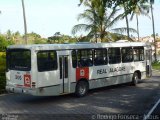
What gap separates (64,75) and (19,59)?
2124mm

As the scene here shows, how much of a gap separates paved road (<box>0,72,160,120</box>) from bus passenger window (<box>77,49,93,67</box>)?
1580 mm

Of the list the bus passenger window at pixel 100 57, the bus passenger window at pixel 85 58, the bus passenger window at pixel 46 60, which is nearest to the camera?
the bus passenger window at pixel 46 60

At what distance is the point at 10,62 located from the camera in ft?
54.4

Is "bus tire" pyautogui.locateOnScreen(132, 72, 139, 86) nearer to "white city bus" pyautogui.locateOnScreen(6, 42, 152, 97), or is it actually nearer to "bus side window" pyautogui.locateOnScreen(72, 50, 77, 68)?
"white city bus" pyautogui.locateOnScreen(6, 42, 152, 97)

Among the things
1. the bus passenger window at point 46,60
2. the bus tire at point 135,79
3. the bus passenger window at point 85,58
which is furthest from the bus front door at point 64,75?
the bus tire at point 135,79

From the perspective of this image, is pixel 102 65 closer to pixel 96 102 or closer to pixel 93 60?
pixel 93 60

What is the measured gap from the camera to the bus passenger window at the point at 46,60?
50.5 ft

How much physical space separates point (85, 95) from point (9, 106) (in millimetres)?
4325


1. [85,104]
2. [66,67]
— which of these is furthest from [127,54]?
[85,104]

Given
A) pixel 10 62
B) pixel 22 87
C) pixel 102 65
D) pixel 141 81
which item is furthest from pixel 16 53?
pixel 141 81

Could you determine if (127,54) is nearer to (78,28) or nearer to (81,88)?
(81,88)

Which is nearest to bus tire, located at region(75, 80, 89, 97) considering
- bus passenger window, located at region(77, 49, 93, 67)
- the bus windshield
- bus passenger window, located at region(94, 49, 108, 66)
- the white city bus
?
the white city bus

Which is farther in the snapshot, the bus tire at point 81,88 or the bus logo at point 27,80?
the bus tire at point 81,88

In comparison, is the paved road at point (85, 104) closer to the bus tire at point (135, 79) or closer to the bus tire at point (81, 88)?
the bus tire at point (81, 88)
